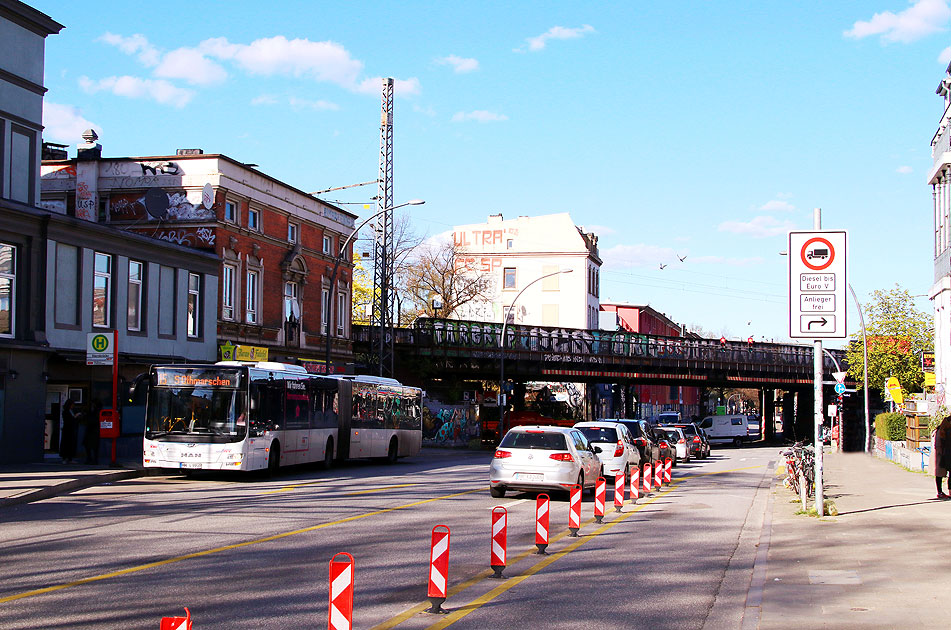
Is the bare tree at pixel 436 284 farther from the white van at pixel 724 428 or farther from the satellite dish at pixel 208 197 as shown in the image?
the satellite dish at pixel 208 197

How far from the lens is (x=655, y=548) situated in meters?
13.8

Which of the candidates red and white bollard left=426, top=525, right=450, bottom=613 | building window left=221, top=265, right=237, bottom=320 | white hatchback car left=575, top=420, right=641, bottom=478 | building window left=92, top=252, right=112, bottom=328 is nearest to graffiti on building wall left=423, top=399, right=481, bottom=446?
building window left=221, top=265, right=237, bottom=320

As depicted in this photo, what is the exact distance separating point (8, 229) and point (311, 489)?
35.9 ft

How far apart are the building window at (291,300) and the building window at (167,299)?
28.8ft

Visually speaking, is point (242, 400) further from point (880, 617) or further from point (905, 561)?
point (880, 617)

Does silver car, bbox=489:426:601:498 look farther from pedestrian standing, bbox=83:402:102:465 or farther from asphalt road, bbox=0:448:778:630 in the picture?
pedestrian standing, bbox=83:402:102:465

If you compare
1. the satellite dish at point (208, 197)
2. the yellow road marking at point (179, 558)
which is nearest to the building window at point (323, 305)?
the satellite dish at point (208, 197)

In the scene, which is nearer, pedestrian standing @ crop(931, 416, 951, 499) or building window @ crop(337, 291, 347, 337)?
pedestrian standing @ crop(931, 416, 951, 499)

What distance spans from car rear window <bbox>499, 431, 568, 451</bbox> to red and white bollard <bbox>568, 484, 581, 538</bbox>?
17.4ft

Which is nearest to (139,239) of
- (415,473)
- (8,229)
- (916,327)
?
(8,229)

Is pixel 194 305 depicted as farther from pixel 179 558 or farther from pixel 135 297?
pixel 179 558

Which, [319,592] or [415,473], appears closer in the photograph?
[319,592]

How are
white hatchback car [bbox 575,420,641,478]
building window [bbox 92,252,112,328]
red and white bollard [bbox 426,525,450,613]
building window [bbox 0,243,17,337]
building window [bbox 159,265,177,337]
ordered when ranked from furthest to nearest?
building window [bbox 159,265,177,337]
building window [bbox 92,252,112,328]
building window [bbox 0,243,17,337]
white hatchback car [bbox 575,420,641,478]
red and white bollard [bbox 426,525,450,613]

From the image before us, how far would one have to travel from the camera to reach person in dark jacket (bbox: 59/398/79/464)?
26141 mm
